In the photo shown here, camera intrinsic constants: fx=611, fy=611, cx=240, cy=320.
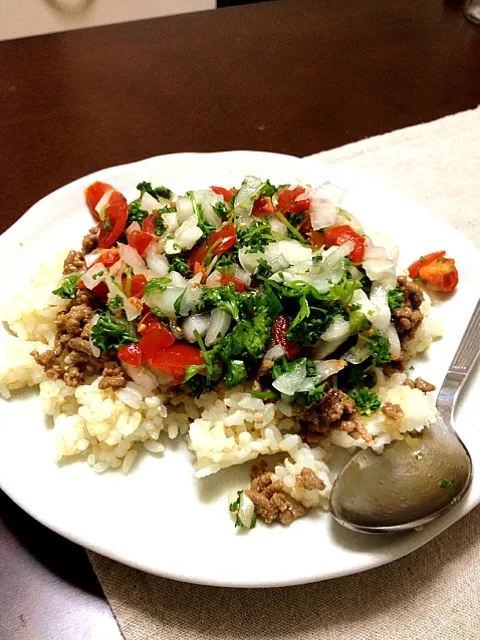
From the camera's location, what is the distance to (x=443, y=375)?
7.86ft

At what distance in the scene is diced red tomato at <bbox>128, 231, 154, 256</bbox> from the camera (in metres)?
2.43

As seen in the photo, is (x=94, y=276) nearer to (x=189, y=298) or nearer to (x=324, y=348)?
(x=189, y=298)

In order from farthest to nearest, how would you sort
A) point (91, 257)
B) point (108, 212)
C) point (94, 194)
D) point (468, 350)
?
point (94, 194)
point (108, 212)
point (91, 257)
point (468, 350)

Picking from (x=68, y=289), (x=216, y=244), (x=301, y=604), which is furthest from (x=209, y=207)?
(x=301, y=604)

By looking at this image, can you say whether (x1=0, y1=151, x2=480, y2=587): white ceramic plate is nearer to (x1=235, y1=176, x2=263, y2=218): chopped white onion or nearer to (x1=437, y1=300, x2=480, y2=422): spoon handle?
(x1=437, y1=300, x2=480, y2=422): spoon handle

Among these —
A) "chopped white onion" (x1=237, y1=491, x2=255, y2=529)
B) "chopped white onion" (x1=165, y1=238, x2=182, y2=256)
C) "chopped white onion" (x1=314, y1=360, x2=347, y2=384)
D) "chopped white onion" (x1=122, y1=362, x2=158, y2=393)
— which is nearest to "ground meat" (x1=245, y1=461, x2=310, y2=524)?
"chopped white onion" (x1=237, y1=491, x2=255, y2=529)

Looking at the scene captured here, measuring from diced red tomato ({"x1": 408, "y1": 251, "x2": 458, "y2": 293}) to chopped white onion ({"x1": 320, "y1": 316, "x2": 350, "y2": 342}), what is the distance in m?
0.65

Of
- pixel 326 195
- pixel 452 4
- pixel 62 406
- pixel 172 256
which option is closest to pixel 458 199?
pixel 326 195

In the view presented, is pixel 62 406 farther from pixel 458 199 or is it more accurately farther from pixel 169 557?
pixel 458 199

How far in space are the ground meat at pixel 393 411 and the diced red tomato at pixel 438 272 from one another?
2.44ft

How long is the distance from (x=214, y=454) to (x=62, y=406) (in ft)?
2.05

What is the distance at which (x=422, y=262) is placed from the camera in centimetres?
268

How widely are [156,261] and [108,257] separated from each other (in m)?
0.19

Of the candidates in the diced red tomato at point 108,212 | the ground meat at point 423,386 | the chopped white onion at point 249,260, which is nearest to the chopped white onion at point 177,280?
the chopped white onion at point 249,260
